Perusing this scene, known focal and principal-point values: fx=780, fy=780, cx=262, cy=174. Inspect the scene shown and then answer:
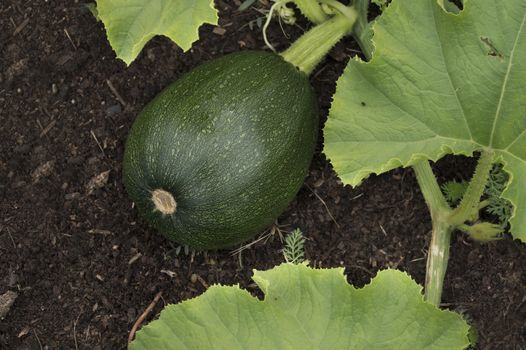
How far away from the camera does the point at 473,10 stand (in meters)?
2.04

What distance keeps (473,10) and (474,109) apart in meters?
0.26

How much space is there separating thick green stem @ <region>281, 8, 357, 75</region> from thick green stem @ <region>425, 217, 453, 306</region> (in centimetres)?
66

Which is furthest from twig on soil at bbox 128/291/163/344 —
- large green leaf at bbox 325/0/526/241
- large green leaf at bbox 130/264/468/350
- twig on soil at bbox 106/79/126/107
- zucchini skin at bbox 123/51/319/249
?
large green leaf at bbox 325/0/526/241

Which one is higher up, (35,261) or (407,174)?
(35,261)

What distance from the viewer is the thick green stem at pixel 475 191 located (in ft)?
7.23

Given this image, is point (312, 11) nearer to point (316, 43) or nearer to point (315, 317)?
point (316, 43)

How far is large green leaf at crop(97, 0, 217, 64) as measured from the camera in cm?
206

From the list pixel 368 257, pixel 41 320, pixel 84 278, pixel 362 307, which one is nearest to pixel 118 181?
pixel 84 278

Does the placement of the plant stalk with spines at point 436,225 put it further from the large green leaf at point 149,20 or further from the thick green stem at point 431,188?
the large green leaf at point 149,20

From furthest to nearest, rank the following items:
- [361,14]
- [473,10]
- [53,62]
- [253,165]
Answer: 1. [53,62]
2. [361,14]
3. [253,165]
4. [473,10]

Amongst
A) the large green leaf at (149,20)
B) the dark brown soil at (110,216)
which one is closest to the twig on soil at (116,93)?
the dark brown soil at (110,216)

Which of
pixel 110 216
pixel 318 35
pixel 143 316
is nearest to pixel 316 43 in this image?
pixel 318 35

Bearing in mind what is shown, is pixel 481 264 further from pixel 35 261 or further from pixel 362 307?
pixel 35 261

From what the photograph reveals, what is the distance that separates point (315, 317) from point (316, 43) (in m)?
0.95
